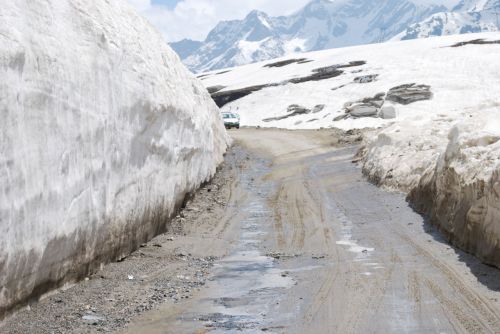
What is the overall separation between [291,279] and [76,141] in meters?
3.64

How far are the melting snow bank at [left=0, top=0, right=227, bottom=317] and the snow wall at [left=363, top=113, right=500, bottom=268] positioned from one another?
560 centimetres

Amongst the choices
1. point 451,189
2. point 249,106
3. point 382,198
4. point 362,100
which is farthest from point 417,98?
point 451,189

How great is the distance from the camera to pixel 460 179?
11.1 metres

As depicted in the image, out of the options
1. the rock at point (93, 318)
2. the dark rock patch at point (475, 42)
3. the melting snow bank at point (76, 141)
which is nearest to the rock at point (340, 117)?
the dark rock patch at point (475, 42)

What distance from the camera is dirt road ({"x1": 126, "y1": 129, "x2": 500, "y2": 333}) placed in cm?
707

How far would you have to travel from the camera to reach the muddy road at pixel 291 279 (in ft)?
23.2

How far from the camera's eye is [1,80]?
266 inches

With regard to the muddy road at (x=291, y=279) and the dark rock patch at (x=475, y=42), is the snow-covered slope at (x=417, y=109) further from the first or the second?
the muddy road at (x=291, y=279)

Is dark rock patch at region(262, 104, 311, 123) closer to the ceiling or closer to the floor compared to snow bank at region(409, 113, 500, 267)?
closer to the ceiling

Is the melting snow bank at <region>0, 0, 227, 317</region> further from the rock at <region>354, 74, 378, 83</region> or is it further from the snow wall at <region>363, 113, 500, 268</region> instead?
the rock at <region>354, 74, 378, 83</region>

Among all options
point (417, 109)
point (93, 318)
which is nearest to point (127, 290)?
point (93, 318)

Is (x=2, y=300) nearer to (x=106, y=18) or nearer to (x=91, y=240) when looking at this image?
(x=91, y=240)

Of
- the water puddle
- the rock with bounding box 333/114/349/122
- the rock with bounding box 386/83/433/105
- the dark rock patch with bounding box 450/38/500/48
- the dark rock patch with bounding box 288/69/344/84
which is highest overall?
the dark rock patch with bounding box 450/38/500/48

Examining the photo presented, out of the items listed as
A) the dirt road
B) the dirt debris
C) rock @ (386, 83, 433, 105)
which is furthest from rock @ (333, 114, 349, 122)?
the dirt debris
